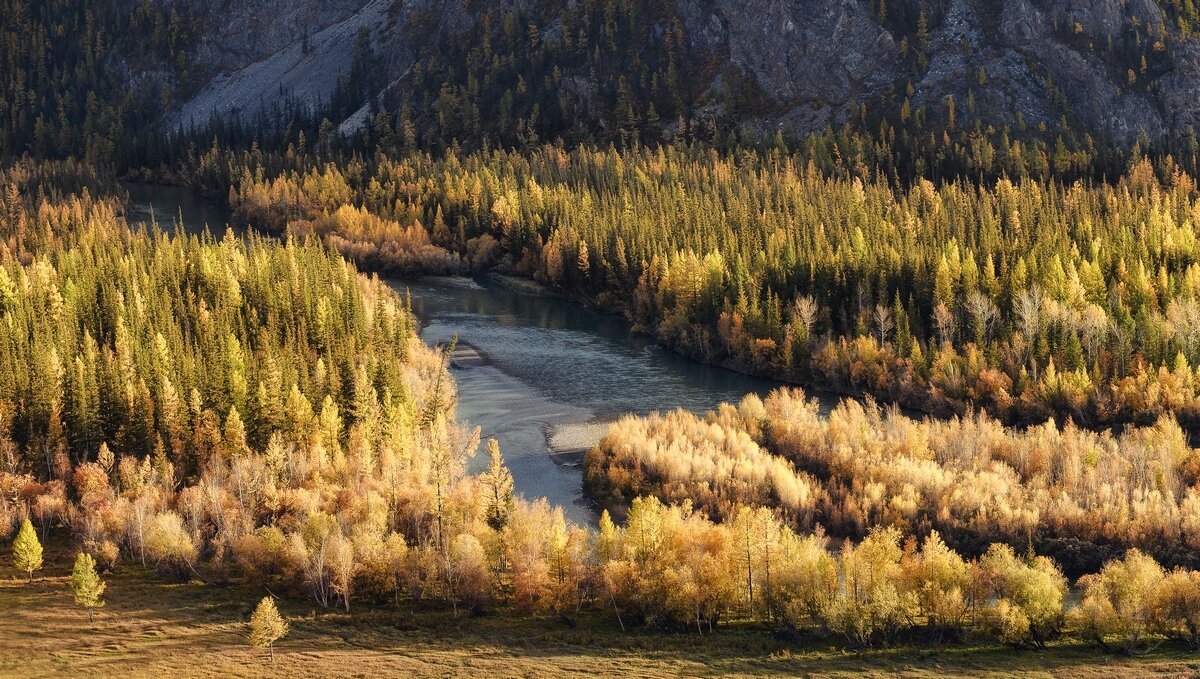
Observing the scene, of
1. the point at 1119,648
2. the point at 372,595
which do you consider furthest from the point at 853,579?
the point at 372,595

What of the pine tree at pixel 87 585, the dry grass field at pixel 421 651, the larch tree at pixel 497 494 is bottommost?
the dry grass field at pixel 421 651

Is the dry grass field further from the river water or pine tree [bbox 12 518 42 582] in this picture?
the river water

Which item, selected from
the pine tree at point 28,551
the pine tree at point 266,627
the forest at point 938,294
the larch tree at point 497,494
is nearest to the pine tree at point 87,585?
the pine tree at point 28,551

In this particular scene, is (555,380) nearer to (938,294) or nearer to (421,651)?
(938,294)

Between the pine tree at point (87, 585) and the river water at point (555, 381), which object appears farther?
the river water at point (555, 381)

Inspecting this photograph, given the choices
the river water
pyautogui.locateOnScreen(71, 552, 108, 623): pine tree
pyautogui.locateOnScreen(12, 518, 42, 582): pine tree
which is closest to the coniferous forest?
pyautogui.locateOnScreen(71, 552, 108, 623): pine tree

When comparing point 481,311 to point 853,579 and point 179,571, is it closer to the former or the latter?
point 179,571

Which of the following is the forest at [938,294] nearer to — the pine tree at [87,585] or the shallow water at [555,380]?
the shallow water at [555,380]
